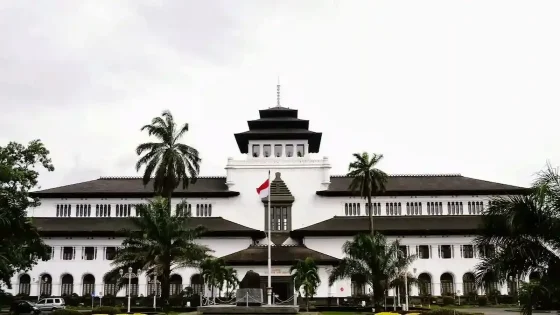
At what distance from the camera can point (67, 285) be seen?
64.3 metres

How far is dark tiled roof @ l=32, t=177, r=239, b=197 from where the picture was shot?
222 ft

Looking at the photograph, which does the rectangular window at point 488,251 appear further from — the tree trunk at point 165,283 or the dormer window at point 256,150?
the dormer window at point 256,150

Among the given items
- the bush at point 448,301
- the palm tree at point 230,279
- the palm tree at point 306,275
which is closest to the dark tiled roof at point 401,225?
the bush at point 448,301

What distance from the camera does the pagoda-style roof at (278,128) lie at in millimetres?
70000

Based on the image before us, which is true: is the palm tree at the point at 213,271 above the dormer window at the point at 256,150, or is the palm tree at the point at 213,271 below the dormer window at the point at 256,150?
below

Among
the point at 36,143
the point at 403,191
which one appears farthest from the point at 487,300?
the point at 36,143

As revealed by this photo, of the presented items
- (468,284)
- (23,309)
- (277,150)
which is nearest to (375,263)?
(468,284)

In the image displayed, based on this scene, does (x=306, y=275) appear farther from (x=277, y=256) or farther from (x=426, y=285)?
(x=426, y=285)

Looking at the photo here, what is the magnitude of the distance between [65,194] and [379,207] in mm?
35354

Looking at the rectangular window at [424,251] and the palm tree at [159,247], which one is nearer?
the palm tree at [159,247]

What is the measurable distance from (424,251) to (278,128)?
21969mm

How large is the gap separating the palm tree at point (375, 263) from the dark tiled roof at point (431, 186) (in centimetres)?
1859

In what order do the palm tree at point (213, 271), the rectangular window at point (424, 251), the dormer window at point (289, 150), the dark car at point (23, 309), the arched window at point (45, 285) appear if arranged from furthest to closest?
the dormer window at point (289, 150) < the rectangular window at point (424, 251) < the arched window at point (45, 285) < the palm tree at point (213, 271) < the dark car at point (23, 309)

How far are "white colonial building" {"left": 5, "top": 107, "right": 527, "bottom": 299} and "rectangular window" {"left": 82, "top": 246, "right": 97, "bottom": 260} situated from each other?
107 millimetres
